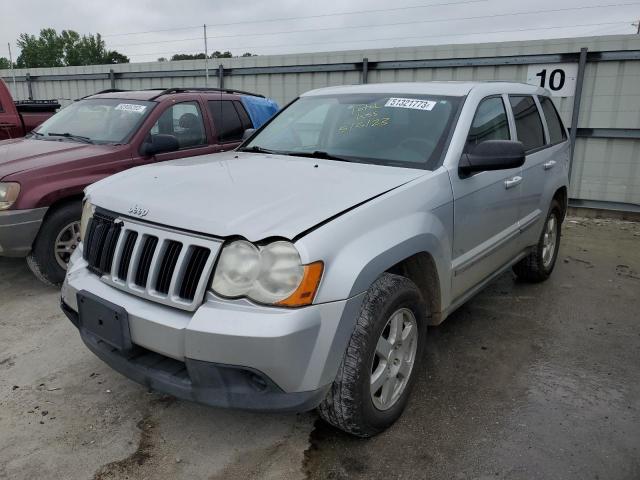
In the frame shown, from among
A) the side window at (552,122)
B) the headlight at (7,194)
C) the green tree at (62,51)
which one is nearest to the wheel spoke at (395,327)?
the side window at (552,122)

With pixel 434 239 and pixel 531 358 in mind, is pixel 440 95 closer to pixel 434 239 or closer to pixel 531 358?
pixel 434 239

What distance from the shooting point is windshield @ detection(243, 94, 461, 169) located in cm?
314

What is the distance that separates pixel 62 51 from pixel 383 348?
83.9 m

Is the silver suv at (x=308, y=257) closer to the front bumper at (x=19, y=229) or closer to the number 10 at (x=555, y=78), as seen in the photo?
the front bumper at (x=19, y=229)

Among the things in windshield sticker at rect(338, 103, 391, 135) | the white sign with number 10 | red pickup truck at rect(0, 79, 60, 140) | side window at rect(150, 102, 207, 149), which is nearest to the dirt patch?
windshield sticker at rect(338, 103, 391, 135)

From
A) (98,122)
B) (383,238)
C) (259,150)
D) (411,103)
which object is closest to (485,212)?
(411,103)

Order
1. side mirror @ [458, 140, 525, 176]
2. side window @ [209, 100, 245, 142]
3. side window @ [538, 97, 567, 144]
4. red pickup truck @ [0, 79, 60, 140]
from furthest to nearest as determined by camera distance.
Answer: red pickup truck @ [0, 79, 60, 140], side window @ [209, 100, 245, 142], side window @ [538, 97, 567, 144], side mirror @ [458, 140, 525, 176]

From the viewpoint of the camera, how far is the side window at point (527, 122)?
13.2ft

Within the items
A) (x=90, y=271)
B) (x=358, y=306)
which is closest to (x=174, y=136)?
(x=90, y=271)

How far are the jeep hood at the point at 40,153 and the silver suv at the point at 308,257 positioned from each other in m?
1.71

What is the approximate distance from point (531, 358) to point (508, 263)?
2.48ft

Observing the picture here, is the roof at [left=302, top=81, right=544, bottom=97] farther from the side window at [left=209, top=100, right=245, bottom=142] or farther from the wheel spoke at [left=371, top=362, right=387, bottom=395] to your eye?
the side window at [left=209, top=100, right=245, bottom=142]

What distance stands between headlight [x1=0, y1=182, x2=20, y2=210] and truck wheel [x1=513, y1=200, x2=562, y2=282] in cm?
426

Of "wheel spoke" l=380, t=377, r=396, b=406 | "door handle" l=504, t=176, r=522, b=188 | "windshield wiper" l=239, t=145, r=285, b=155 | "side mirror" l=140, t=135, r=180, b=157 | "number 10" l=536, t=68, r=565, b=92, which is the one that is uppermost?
"number 10" l=536, t=68, r=565, b=92
